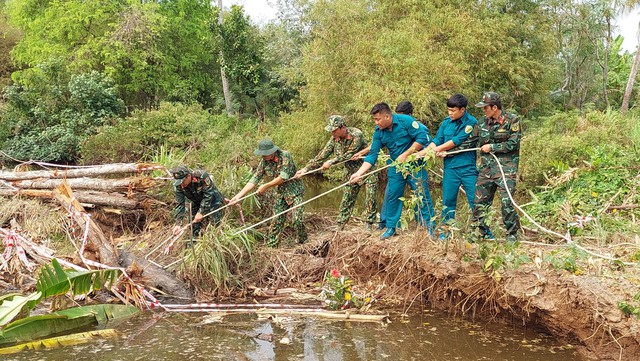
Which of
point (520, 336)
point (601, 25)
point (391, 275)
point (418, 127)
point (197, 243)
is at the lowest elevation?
point (520, 336)

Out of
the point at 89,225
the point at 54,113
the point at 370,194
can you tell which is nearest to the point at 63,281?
the point at 89,225

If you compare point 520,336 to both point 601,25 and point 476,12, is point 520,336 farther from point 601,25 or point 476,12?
point 601,25

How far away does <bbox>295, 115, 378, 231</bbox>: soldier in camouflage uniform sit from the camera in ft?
23.6

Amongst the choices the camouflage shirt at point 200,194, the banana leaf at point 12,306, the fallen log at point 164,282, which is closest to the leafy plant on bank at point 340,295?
the fallen log at point 164,282

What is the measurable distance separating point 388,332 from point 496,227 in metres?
1.47

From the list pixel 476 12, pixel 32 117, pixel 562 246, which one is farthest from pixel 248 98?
pixel 562 246

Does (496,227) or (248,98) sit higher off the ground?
(248,98)

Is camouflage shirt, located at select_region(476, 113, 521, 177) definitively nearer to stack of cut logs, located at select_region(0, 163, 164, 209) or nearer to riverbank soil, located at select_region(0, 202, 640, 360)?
riverbank soil, located at select_region(0, 202, 640, 360)

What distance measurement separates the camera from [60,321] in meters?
5.25

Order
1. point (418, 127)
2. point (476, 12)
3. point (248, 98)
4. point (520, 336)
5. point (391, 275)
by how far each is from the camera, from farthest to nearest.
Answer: point (248, 98) → point (476, 12) → point (418, 127) → point (391, 275) → point (520, 336)

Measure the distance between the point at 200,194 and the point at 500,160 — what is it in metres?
3.77

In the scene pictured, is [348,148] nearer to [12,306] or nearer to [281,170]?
[281,170]

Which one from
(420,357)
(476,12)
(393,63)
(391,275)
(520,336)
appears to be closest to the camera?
(420,357)

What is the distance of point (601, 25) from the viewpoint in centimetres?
2561
